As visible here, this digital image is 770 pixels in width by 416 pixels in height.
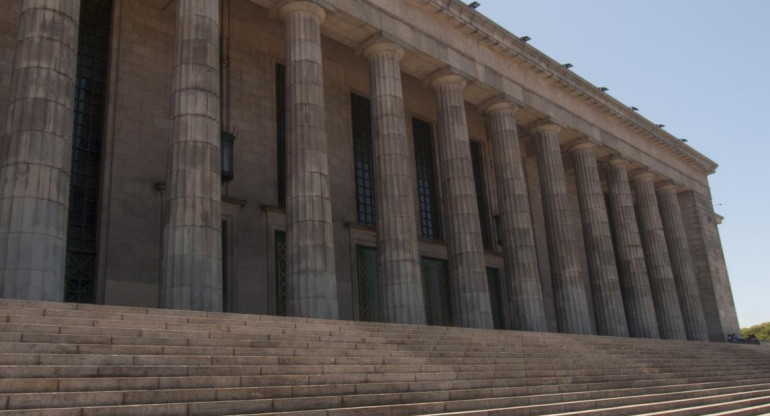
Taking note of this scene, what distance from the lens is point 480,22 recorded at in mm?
26797

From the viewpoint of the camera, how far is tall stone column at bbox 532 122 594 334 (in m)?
27.7

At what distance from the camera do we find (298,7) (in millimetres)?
20953

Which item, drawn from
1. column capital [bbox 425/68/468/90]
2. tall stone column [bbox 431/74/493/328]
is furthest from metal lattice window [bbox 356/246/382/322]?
column capital [bbox 425/68/468/90]

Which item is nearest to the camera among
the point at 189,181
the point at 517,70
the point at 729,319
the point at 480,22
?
the point at 189,181

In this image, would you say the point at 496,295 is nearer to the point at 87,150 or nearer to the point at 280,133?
the point at 280,133

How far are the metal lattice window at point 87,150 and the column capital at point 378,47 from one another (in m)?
8.73

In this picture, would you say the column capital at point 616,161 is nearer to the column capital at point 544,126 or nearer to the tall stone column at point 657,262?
the tall stone column at point 657,262

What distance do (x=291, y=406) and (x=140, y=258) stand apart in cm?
1258

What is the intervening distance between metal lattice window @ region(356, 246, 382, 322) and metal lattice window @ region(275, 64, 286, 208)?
4008 millimetres

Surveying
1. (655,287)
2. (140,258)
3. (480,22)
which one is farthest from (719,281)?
(140,258)

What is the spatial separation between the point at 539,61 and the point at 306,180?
1494cm

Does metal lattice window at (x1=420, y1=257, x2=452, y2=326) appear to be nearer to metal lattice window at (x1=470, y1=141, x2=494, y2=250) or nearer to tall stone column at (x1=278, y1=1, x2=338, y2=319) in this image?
metal lattice window at (x1=470, y1=141, x2=494, y2=250)

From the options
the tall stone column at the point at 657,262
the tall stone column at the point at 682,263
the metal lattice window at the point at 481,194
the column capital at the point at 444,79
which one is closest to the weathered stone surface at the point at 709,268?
the tall stone column at the point at 682,263

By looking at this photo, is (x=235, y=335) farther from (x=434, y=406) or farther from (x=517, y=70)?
(x=517, y=70)
